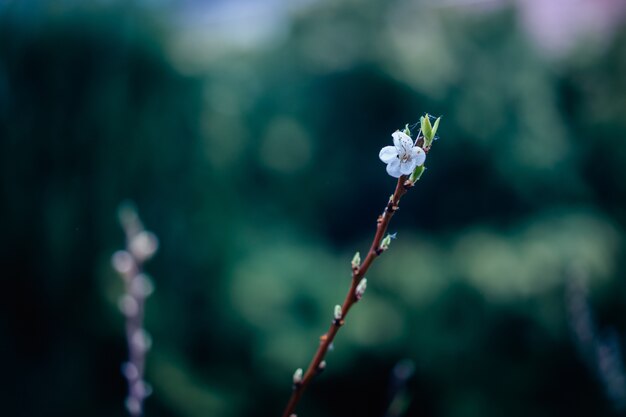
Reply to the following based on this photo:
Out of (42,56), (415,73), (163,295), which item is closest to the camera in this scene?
(42,56)

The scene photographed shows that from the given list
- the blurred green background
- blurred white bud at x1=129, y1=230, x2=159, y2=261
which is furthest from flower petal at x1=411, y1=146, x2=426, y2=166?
the blurred green background

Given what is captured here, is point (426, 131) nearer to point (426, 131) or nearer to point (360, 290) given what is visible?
point (426, 131)

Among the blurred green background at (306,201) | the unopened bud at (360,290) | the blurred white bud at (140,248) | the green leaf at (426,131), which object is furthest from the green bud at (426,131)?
the blurred green background at (306,201)

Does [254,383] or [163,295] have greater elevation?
[163,295]

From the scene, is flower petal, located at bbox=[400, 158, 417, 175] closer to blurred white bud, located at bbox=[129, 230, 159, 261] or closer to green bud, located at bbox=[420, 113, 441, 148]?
green bud, located at bbox=[420, 113, 441, 148]

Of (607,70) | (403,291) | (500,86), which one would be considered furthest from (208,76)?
(607,70)

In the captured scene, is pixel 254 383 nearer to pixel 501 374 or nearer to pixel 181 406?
pixel 181 406
